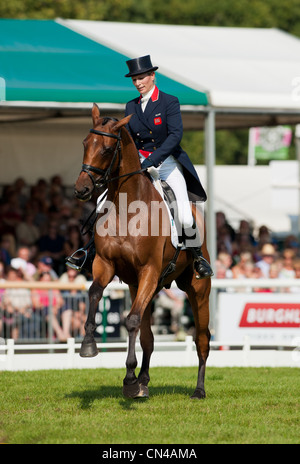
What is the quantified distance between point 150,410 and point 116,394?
39.9 inches

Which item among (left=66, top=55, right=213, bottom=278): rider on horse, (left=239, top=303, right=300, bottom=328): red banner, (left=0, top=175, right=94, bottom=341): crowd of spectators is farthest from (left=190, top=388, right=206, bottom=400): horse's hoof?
(left=0, top=175, right=94, bottom=341): crowd of spectators

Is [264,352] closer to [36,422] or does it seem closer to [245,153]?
[36,422]

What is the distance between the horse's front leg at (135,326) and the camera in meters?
7.73

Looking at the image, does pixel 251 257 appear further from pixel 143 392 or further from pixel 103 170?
pixel 103 170

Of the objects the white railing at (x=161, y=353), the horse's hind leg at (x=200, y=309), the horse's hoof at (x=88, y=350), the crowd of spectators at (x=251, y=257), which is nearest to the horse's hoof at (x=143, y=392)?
the horse's hoof at (x=88, y=350)

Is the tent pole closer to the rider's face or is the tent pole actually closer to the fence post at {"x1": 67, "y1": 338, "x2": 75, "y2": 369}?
the fence post at {"x1": 67, "y1": 338, "x2": 75, "y2": 369}

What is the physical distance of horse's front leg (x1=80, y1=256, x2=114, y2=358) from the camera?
768 cm

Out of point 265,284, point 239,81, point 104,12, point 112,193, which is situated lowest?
point 265,284

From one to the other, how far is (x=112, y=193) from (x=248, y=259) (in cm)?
839

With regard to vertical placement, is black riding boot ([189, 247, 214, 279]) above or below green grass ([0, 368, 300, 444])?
above

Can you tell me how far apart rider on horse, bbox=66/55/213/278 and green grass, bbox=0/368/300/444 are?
4.70ft

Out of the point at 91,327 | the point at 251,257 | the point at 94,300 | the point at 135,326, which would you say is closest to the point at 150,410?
the point at 135,326

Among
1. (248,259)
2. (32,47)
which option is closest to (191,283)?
(248,259)

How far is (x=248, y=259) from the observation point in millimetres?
16297
